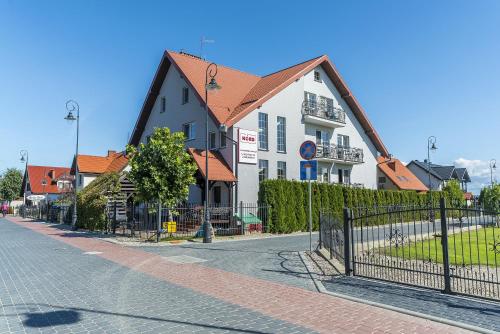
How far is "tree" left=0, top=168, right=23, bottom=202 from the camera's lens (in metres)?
66.5

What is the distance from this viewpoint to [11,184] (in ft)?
222

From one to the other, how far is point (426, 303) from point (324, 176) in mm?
25826

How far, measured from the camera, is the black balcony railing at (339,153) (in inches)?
1227

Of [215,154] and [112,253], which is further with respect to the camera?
[215,154]

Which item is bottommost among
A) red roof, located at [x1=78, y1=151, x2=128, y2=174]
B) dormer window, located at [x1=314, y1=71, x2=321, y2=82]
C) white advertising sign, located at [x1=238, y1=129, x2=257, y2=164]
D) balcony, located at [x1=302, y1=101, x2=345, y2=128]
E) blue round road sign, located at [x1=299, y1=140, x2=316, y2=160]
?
blue round road sign, located at [x1=299, y1=140, x2=316, y2=160]

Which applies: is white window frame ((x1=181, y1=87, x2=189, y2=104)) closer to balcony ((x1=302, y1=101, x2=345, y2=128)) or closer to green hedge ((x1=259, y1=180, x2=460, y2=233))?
balcony ((x1=302, y1=101, x2=345, y2=128))

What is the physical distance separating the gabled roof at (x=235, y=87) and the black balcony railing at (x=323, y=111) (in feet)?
6.99

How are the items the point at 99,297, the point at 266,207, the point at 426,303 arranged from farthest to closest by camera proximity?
the point at 266,207 → the point at 99,297 → the point at 426,303

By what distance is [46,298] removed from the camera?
7543 mm

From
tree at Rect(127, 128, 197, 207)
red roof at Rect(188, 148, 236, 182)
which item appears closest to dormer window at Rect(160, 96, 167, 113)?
red roof at Rect(188, 148, 236, 182)

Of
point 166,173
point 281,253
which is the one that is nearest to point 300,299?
point 281,253

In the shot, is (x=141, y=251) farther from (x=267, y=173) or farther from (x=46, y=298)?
(x=267, y=173)

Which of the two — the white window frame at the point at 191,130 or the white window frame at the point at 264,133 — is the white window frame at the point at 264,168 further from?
the white window frame at the point at 191,130

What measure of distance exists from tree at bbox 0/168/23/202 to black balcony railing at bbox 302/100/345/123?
193 ft
